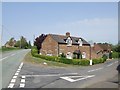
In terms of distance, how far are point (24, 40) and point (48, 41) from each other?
263ft

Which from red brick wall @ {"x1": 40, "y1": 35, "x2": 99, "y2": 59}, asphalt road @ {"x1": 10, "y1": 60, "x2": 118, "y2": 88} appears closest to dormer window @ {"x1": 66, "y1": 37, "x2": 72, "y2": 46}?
red brick wall @ {"x1": 40, "y1": 35, "x2": 99, "y2": 59}

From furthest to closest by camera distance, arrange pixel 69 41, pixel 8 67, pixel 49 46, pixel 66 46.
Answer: pixel 69 41 < pixel 66 46 < pixel 49 46 < pixel 8 67

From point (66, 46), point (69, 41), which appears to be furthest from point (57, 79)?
point (69, 41)

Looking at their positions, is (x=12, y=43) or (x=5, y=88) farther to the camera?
(x=12, y=43)

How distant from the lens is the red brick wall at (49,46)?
5475 centimetres

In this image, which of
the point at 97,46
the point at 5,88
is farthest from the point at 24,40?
the point at 5,88

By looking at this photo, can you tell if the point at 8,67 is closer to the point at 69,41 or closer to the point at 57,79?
the point at 57,79

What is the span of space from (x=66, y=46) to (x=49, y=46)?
387cm

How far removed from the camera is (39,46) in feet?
205

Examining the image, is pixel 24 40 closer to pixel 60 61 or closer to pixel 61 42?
pixel 61 42

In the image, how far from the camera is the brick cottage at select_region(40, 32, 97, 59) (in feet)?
181

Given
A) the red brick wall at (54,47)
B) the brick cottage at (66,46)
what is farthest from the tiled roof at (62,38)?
the red brick wall at (54,47)

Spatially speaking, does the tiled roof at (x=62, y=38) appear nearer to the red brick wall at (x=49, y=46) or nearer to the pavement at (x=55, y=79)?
the red brick wall at (x=49, y=46)

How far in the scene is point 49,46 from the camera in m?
56.4
